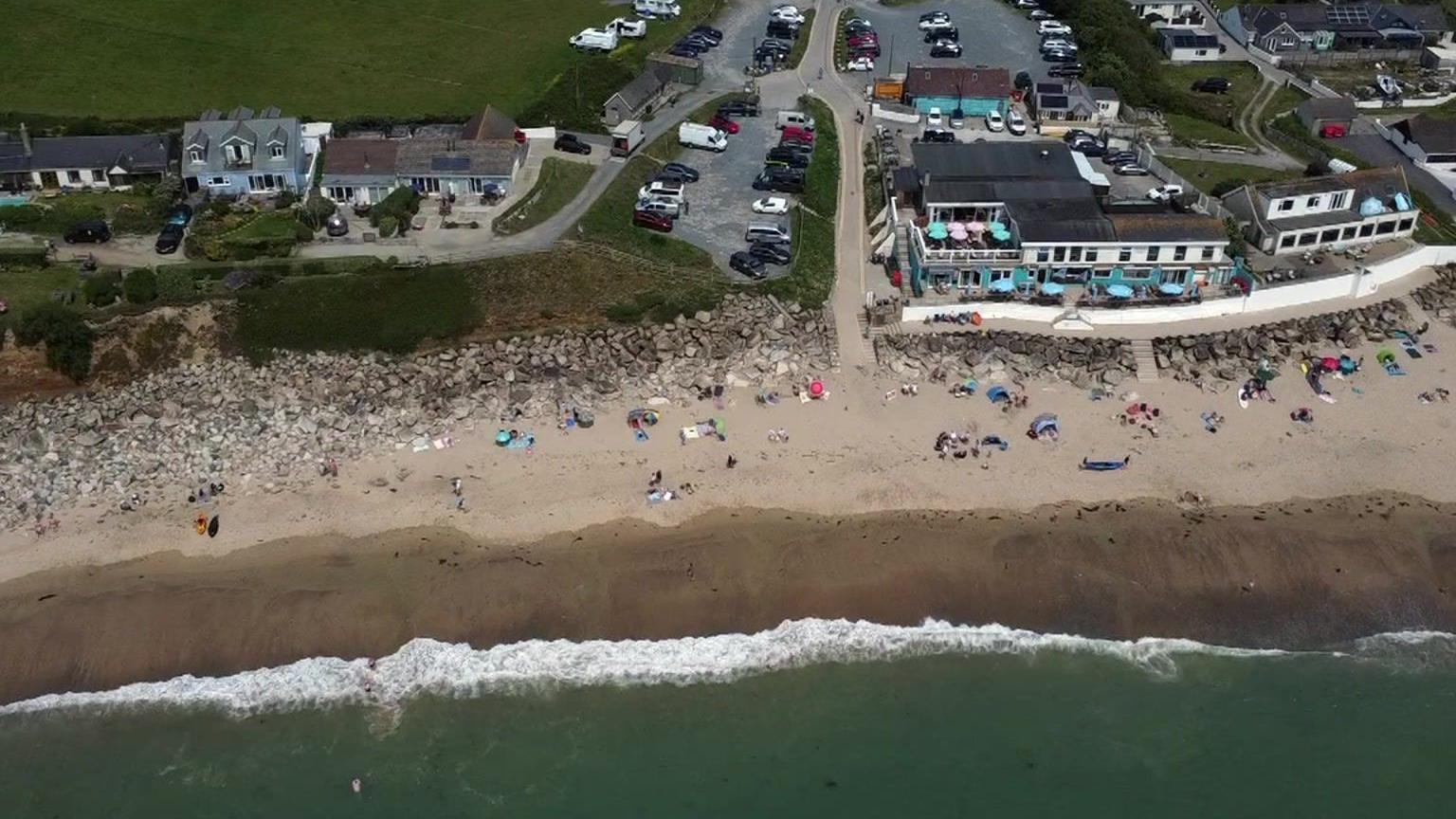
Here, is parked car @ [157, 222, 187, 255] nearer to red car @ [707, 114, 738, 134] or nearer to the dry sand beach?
the dry sand beach

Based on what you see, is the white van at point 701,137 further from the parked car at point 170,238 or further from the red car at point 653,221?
the parked car at point 170,238

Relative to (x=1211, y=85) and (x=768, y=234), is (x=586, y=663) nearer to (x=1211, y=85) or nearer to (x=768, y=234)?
(x=768, y=234)

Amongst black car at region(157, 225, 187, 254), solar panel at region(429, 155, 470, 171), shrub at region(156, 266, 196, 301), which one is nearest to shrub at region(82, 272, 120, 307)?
shrub at region(156, 266, 196, 301)

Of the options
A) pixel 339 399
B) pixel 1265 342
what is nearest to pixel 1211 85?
pixel 1265 342

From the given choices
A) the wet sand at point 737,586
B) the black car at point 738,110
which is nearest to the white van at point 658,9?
the black car at point 738,110

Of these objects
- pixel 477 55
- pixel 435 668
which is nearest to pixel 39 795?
pixel 435 668

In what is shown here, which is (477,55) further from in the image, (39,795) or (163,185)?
(39,795)
